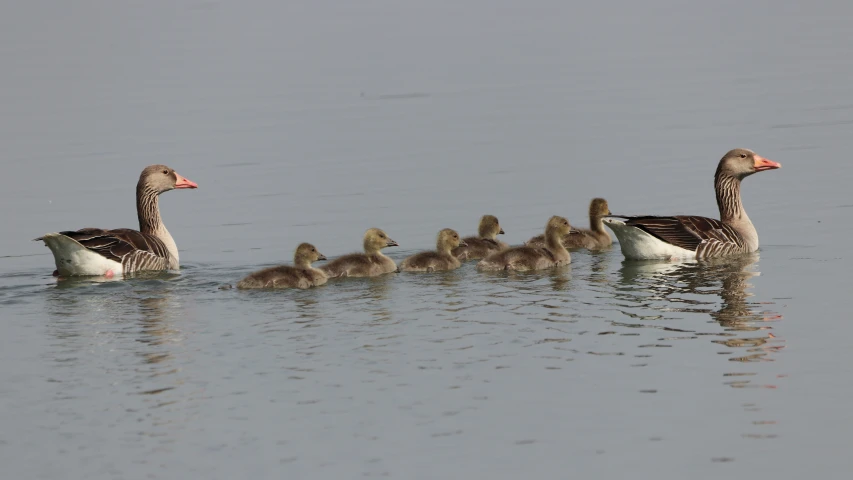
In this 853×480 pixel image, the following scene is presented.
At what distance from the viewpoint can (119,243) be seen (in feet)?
59.7

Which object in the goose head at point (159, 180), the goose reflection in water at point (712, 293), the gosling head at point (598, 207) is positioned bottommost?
the goose reflection in water at point (712, 293)

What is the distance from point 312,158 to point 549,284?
495 inches

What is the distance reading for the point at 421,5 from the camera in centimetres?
6900

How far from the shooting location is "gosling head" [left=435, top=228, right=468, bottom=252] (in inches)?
695

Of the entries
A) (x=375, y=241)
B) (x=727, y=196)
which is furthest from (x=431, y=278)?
(x=727, y=196)

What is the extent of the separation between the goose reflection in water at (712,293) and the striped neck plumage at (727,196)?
132cm

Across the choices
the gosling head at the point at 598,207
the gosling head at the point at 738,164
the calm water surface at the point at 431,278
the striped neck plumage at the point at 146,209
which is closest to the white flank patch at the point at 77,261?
the calm water surface at the point at 431,278

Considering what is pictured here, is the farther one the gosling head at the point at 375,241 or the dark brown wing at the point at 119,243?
the dark brown wing at the point at 119,243

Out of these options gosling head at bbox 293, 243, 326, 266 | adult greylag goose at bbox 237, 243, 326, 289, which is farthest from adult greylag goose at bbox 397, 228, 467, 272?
adult greylag goose at bbox 237, 243, 326, 289

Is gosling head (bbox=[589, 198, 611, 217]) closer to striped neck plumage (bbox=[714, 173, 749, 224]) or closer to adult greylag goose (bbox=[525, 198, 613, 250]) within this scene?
adult greylag goose (bbox=[525, 198, 613, 250])

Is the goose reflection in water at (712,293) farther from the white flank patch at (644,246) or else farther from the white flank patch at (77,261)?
the white flank patch at (77,261)

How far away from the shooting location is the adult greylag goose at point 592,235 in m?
19.2

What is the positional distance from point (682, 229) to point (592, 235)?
1944 millimetres

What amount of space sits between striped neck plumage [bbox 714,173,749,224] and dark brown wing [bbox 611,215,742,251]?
1131 millimetres
